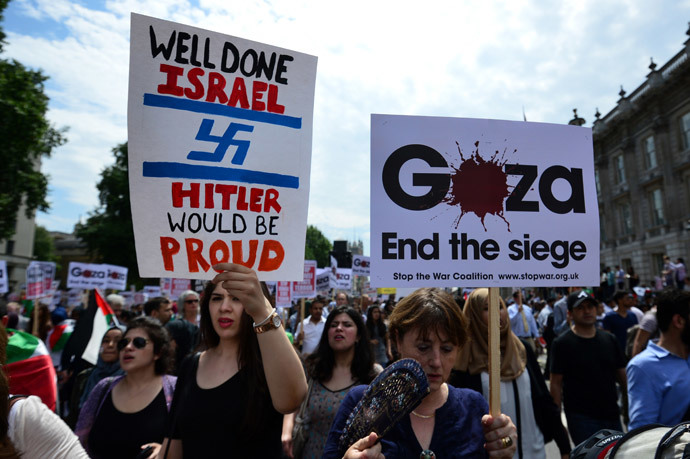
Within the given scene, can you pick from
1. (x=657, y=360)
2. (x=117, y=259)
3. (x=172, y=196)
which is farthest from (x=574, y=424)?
(x=117, y=259)

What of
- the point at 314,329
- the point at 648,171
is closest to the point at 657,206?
the point at 648,171

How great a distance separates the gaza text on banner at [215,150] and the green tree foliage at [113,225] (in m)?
34.7

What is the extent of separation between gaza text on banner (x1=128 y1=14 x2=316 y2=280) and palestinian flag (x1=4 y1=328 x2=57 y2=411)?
1.57m

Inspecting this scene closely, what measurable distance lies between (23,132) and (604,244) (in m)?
41.4

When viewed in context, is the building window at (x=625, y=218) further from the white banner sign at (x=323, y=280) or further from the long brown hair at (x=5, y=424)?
the long brown hair at (x=5, y=424)

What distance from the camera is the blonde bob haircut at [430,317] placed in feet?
6.84

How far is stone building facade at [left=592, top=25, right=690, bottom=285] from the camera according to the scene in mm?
27812

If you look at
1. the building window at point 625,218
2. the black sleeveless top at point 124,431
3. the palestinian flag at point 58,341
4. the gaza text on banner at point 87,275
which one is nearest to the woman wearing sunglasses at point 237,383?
the black sleeveless top at point 124,431

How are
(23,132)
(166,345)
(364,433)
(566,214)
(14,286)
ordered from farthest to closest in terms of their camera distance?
(14,286) → (23,132) → (166,345) → (566,214) → (364,433)

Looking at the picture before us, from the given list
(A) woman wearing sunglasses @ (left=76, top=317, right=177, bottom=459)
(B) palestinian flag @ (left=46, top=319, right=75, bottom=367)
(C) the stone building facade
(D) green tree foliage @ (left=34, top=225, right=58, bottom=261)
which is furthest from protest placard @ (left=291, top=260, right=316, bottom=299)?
(D) green tree foliage @ (left=34, top=225, right=58, bottom=261)

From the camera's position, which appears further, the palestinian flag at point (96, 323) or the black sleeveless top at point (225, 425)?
the palestinian flag at point (96, 323)

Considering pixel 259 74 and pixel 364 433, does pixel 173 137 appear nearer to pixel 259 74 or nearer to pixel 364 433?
pixel 259 74

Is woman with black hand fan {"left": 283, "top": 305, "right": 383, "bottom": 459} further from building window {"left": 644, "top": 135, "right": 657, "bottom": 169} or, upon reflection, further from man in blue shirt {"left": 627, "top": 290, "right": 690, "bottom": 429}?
building window {"left": 644, "top": 135, "right": 657, "bottom": 169}

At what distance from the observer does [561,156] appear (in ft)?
8.34
